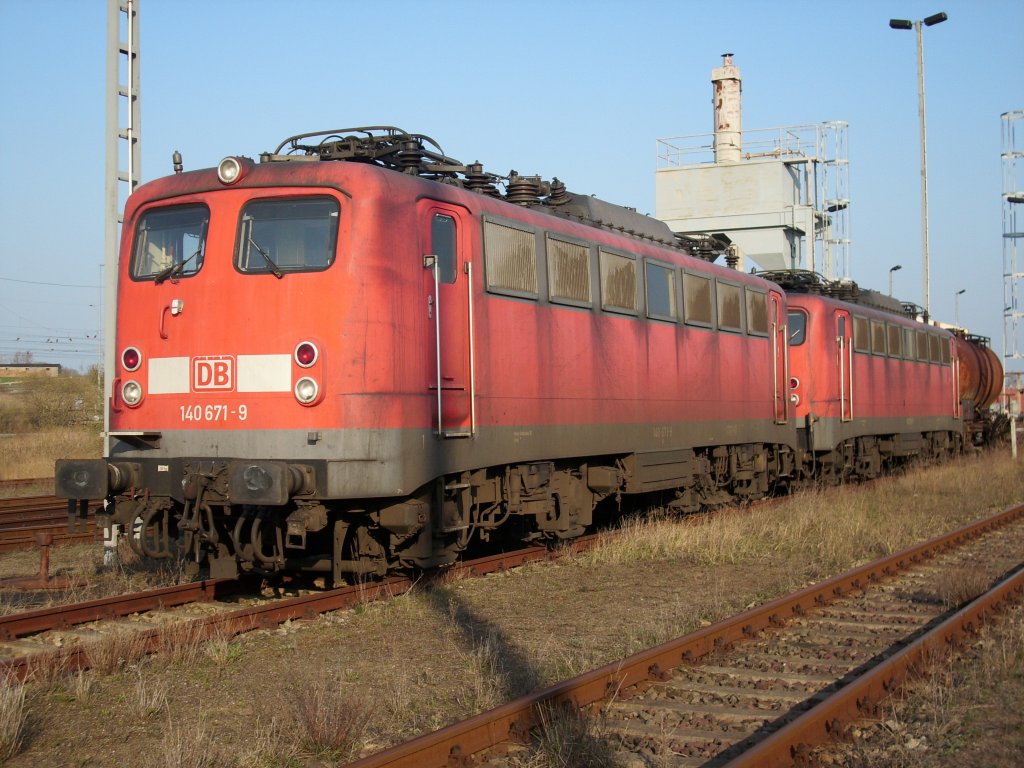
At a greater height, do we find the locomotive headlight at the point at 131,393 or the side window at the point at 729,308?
the side window at the point at 729,308

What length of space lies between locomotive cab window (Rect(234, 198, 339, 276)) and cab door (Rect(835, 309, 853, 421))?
43.6ft

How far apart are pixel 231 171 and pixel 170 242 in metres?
0.88

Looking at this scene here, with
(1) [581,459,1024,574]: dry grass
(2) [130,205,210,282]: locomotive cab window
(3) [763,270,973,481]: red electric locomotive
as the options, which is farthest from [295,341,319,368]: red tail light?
(3) [763,270,973,481]: red electric locomotive

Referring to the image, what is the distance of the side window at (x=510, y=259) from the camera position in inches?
388

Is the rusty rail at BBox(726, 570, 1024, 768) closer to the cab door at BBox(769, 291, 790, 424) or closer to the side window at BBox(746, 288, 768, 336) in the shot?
the side window at BBox(746, 288, 768, 336)

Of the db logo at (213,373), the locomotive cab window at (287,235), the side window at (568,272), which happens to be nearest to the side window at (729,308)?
the side window at (568,272)

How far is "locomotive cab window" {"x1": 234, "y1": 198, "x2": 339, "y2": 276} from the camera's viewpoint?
27.8ft

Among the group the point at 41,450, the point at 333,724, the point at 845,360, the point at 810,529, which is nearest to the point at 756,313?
the point at 810,529

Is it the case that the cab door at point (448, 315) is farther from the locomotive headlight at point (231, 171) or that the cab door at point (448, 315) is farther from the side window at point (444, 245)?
the locomotive headlight at point (231, 171)

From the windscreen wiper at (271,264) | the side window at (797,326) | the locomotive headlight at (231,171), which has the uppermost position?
the locomotive headlight at (231,171)

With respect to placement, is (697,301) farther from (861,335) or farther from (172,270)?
(861,335)

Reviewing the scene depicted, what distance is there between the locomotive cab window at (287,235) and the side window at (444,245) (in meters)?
0.98

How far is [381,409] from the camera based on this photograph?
8328 millimetres

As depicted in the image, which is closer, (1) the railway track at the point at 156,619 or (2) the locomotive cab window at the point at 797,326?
(1) the railway track at the point at 156,619
